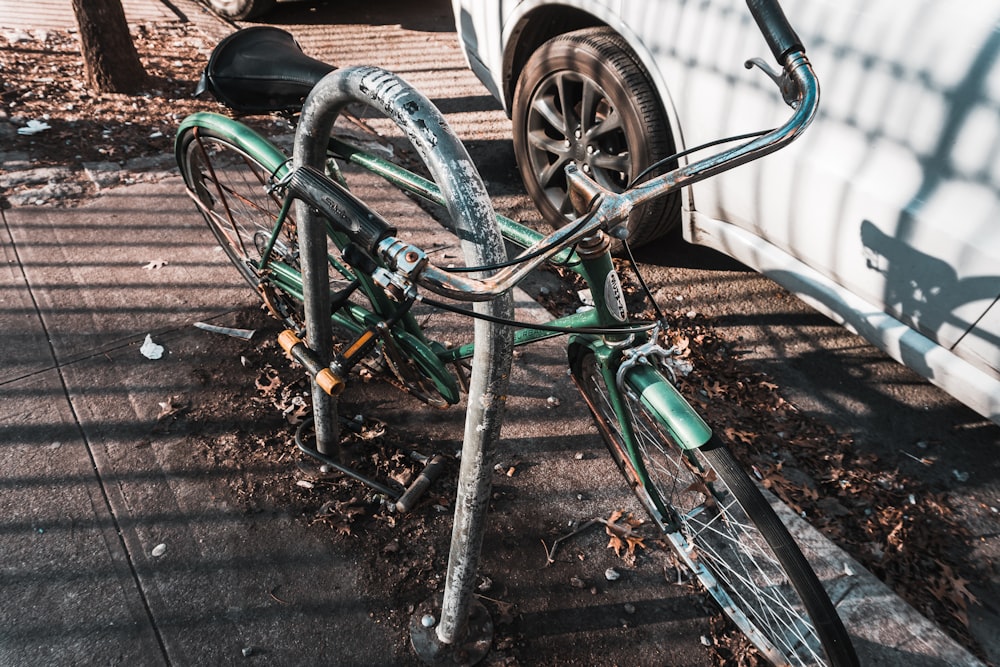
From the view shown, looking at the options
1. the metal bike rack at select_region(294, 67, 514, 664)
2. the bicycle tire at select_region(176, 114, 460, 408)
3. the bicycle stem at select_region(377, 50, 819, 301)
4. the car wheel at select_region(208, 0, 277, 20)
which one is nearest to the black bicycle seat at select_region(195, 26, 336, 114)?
the bicycle tire at select_region(176, 114, 460, 408)

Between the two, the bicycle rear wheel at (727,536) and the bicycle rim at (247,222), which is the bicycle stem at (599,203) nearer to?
the bicycle rear wheel at (727,536)

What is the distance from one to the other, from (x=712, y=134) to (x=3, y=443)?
3.04 m

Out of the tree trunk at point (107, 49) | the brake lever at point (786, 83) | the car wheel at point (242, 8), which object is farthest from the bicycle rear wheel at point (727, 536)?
the car wheel at point (242, 8)

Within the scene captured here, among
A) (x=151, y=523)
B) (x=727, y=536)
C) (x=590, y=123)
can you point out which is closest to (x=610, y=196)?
(x=727, y=536)

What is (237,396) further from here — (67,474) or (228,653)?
(228,653)

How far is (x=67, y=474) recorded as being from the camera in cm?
263

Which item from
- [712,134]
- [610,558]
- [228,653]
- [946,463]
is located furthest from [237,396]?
[946,463]

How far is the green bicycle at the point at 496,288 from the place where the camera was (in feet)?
4.69

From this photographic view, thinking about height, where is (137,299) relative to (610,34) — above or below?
below

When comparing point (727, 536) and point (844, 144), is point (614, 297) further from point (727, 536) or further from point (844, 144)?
point (844, 144)

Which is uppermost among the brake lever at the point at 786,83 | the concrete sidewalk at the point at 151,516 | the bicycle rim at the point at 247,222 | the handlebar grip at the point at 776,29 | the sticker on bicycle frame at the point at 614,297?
the handlebar grip at the point at 776,29

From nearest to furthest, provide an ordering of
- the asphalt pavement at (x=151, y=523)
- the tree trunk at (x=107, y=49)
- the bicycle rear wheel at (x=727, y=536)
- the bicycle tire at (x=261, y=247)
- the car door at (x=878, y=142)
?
the bicycle rear wheel at (x=727, y=536) < the car door at (x=878, y=142) < the asphalt pavement at (x=151, y=523) < the bicycle tire at (x=261, y=247) < the tree trunk at (x=107, y=49)

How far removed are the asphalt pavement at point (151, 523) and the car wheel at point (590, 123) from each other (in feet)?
2.52

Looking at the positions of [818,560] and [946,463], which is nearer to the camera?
[818,560]
